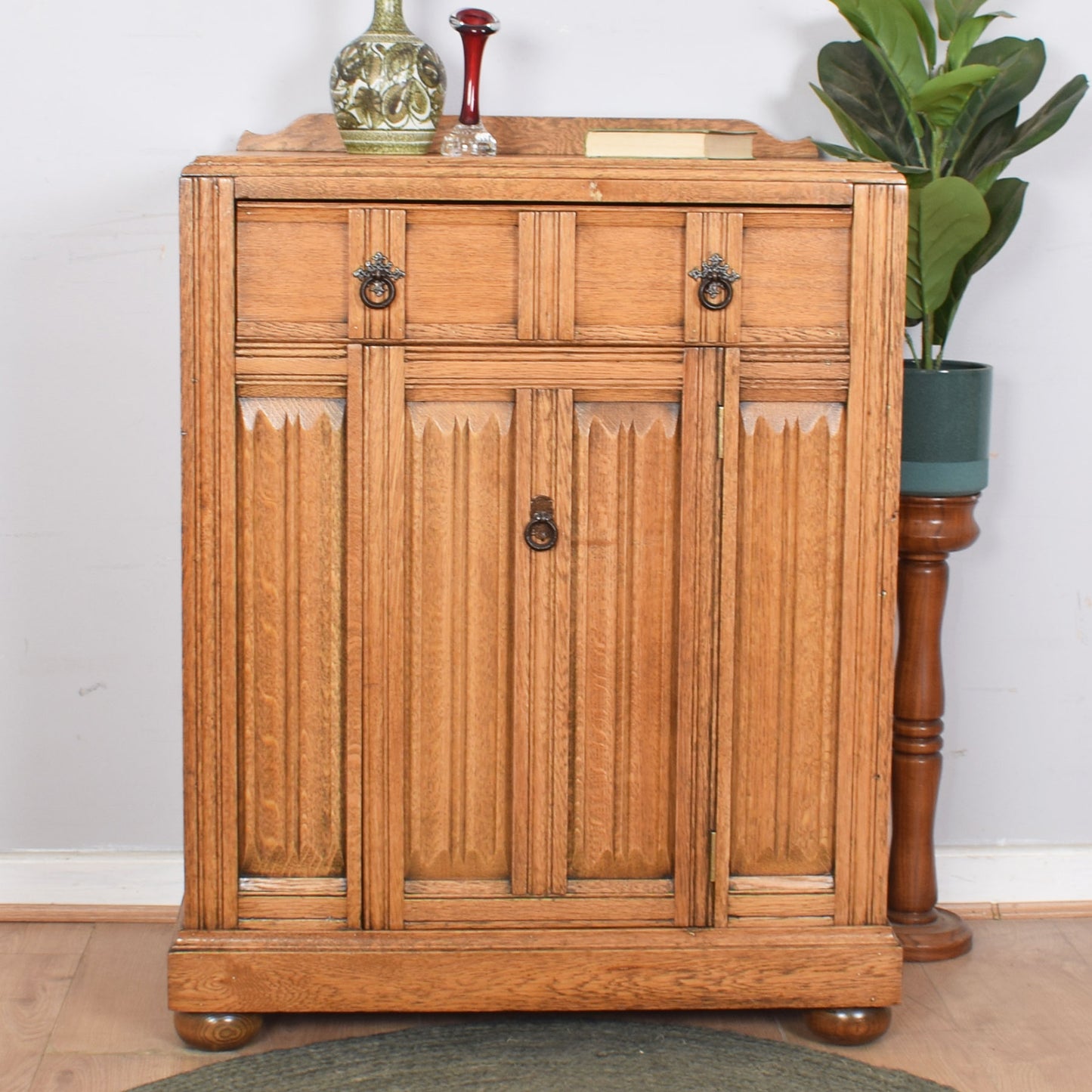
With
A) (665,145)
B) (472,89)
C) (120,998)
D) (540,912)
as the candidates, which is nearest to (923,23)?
(665,145)

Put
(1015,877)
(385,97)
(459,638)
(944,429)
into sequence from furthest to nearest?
1. (1015,877)
2. (944,429)
3. (385,97)
4. (459,638)

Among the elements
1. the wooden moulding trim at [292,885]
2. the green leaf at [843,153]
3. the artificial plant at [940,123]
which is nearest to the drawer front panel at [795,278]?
the artificial plant at [940,123]

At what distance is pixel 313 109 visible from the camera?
2.37m

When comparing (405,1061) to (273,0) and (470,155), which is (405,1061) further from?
(273,0)

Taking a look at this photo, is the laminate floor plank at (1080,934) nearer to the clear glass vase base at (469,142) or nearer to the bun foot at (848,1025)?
the bun foot at (848,1025)

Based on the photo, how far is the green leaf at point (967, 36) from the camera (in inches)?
84.9

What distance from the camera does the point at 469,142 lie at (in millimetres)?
2166

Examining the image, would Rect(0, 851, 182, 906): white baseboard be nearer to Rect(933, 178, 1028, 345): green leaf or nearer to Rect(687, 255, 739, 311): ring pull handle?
Rect(687, 255, 739, 311): ring pull handle

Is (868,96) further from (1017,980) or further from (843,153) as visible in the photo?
(1017,980)

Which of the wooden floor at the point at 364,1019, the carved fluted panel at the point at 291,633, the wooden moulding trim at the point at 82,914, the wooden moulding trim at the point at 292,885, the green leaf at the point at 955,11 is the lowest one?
the wooden floor at the point at 364,1019

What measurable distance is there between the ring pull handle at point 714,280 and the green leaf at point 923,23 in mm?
558

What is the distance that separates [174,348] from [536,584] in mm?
803

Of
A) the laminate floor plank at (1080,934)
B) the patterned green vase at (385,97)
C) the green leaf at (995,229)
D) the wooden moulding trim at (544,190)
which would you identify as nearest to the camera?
the wooden moulding trim at (544,190)

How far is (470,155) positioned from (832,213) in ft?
1.67
